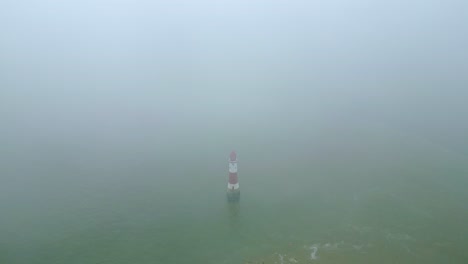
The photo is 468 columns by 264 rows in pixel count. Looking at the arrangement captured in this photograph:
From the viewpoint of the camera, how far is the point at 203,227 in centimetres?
1047

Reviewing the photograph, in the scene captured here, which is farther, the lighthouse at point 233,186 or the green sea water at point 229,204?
the lighthouse at point 233,186

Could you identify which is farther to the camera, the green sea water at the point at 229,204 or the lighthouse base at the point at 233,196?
the lighthouse base at the point at 233,196

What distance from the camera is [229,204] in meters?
11.6

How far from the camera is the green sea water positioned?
9570 mm

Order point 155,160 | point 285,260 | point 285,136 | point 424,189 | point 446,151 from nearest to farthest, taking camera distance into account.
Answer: point 285,260 → point 424,189 → point 155,160 → point 446,151 → point 285,136

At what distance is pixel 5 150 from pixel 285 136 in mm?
10921

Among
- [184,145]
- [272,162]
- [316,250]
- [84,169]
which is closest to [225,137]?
[184,145]

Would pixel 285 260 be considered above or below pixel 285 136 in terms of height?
below

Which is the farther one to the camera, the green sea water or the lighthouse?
the lighthouse

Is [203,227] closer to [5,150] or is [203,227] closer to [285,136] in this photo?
[285,136]

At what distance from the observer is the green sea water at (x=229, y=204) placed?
31.4 ft

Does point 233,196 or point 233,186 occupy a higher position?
point 233,186

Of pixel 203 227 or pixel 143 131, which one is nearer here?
pixel 203 227

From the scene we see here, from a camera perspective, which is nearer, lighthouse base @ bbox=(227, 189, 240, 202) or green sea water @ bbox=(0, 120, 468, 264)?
green sea water @ bbox=(0, 120, 468, 264)
